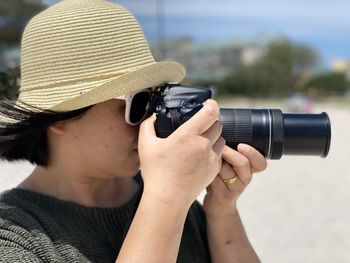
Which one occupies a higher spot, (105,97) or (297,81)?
(105,97)

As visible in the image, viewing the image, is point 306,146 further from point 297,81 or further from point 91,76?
point 297,81

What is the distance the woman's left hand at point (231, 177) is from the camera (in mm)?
1233

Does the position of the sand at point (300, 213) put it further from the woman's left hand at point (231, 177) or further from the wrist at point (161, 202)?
the wrist at point (161, 202)

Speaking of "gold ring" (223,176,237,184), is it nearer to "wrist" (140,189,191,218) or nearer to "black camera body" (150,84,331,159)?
"black camera body" (150,84,331,159)

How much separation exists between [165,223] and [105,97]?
12.0 inches

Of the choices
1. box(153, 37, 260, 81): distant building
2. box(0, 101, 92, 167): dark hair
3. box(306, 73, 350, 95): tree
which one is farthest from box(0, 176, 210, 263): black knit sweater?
box(306, 73, 350, 95): tree

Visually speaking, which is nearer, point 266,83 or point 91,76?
point 91,76

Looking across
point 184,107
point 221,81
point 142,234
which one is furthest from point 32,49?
point 221,81

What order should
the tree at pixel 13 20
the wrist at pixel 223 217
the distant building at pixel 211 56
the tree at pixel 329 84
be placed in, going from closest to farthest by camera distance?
1. the wrist at pixel 223 217
2. the tree at pixel 13 20
3. the distant building at pixel 211 56
4. the tree at pixel 329 84

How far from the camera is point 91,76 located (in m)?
1.16

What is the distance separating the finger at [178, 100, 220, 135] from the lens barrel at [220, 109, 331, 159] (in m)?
0.19

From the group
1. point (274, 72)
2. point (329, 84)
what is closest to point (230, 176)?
point (274, 72)

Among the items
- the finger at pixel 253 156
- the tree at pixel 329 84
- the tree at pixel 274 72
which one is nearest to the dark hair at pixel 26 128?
the finger at pixel 253 156

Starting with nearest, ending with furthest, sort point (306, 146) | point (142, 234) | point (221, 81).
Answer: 1. point (142, 234)
2. point (306, 146)
3. point (221, 81)
